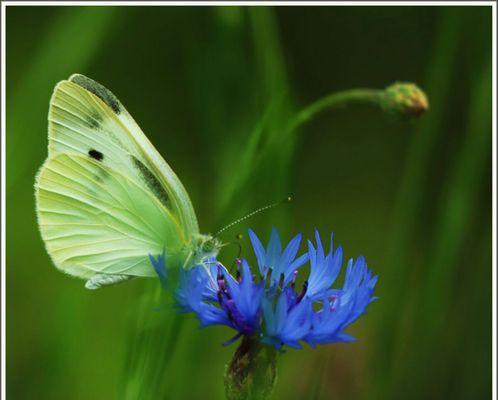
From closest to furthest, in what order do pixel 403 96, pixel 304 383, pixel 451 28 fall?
pixel 403 96 → pixel 451 28 → pixel 304 383

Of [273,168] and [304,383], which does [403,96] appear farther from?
[304,383]

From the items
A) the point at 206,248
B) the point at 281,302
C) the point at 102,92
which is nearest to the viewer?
the point at 281,302

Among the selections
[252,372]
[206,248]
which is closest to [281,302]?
[252,372]

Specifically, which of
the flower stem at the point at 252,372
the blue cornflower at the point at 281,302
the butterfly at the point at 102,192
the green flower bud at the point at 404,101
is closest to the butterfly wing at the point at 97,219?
the butterfly at the point at 102,192

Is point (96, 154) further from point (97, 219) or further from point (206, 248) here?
point (206, 248)

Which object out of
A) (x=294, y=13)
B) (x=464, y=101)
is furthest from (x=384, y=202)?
(x=294, y=13)

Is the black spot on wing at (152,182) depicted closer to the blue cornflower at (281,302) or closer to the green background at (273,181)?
the green background at (273,181)

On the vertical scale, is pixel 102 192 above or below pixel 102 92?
below
